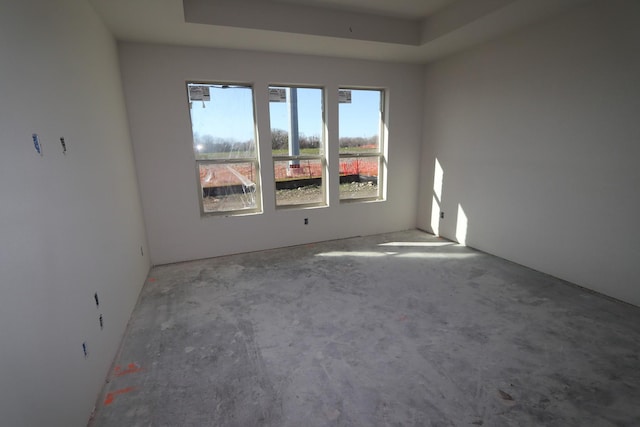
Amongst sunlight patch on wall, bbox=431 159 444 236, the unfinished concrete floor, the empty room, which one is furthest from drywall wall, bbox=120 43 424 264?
the unfinished concrete floor

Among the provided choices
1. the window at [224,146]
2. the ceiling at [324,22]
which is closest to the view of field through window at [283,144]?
the window at [224,146]

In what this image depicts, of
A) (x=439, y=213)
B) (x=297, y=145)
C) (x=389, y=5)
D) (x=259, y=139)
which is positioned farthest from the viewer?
(x=439, y=213)

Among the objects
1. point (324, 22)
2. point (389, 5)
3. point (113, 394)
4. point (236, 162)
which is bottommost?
point (113, 394)

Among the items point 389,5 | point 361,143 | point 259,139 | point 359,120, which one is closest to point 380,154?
point 361,143

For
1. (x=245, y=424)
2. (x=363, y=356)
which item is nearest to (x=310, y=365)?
(x=363, y=356)

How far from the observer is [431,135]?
4.75 m

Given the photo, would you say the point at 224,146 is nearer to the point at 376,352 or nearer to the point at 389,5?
the point at 389,5

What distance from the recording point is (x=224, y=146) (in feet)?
13.0

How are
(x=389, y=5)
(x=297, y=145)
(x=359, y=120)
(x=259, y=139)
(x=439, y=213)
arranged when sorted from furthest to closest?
(x=439, y=213) < (x=359, y=120) < (x=297, y=145) < (x=259, y=139) < (x=389, y=5)

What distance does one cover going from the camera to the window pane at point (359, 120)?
4.48 metres

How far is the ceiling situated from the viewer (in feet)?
9.08

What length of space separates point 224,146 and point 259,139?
18.0 inches

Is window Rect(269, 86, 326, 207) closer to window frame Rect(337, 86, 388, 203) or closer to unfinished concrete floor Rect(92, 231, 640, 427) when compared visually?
window frame Rect(337, 86, 388, 203)

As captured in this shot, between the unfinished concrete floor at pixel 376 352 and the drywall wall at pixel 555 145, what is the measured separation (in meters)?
0.41
